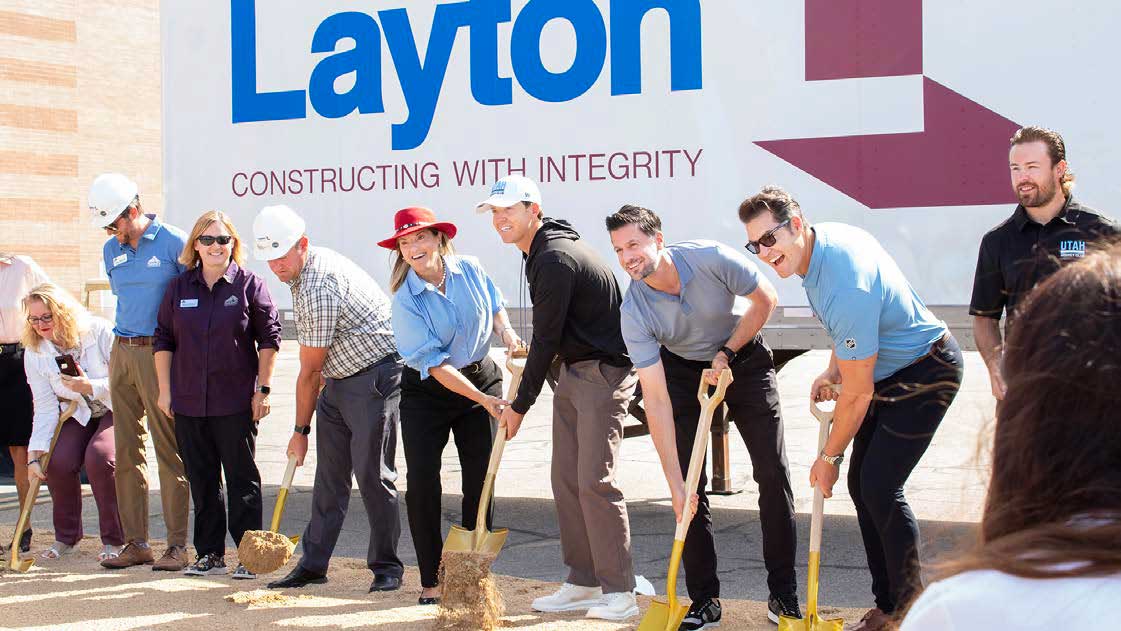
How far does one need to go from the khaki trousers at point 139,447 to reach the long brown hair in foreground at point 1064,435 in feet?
19.1

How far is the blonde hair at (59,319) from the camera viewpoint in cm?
655

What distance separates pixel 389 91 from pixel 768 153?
2285mm

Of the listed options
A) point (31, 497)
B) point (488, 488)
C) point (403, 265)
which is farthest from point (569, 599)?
point (31, 497)

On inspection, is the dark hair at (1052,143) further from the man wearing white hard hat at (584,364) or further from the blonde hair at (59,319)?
the blonde hair at (59,319)

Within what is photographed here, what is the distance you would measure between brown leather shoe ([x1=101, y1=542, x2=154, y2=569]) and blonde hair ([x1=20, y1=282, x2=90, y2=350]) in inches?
42.8

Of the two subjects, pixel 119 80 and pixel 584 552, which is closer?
pixel 584 552

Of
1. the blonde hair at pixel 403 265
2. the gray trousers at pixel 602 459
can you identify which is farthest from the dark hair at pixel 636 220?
the blonde hair at pixel 403 265

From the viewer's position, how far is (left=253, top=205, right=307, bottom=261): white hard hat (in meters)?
5.71

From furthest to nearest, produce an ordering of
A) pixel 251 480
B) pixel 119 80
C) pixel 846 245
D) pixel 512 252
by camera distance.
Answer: pixel 119 80
pixel 512 252
pixel 251 480
pixel 846 245

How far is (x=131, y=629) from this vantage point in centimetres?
511

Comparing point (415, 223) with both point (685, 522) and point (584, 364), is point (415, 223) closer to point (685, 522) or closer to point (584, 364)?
point (584, 364)

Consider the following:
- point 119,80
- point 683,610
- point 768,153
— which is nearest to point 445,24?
point 768,153

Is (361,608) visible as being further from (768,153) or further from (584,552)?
(768,153)

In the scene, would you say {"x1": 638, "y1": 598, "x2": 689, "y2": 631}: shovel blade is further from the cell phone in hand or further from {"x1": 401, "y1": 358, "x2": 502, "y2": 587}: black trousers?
the cell phone in hand
